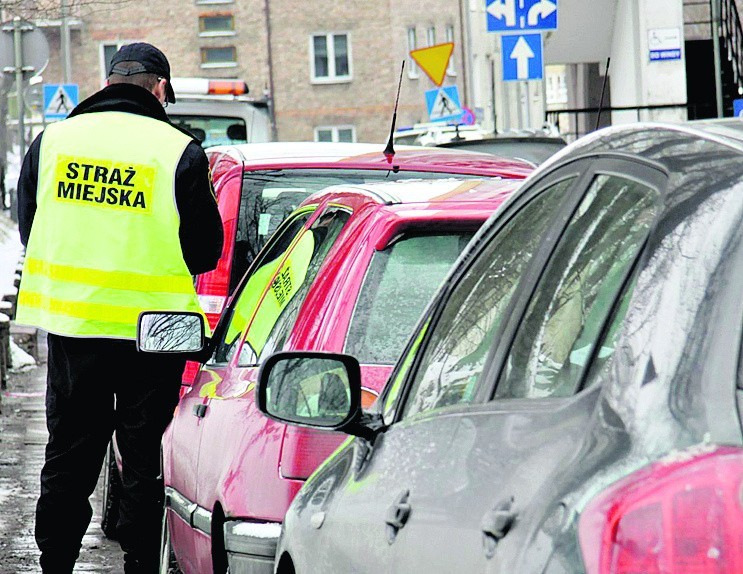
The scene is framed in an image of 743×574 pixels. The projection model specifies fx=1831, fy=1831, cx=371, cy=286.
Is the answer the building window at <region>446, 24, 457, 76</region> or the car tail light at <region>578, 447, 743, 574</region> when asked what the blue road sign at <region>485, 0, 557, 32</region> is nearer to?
the car tail light at <region>578, 447, 743, 574</region>

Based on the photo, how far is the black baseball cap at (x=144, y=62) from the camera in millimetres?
5969

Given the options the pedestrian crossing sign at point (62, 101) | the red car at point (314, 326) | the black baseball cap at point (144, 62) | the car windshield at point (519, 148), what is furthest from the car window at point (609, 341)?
the pedestrian crossing sign at point (62, 101)

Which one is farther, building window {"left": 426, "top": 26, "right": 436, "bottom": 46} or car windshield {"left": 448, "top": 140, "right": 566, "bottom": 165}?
building window {"left": 426, "top": 26, "right": 436, "bottom": 46}

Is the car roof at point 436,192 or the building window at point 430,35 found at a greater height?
the building window at point 430,35

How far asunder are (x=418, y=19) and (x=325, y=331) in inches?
2416

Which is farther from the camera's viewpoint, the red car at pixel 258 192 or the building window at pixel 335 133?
the building window at pixel 335 133

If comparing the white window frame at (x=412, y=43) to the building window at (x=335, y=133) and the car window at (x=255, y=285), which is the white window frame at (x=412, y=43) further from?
the car window at (x=255, y=285)

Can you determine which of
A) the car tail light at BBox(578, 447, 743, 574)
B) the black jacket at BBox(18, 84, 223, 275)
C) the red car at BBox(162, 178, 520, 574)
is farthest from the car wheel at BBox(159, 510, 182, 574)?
the car tail light at BBox(578, 447, 743, 574)

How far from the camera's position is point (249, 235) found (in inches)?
290

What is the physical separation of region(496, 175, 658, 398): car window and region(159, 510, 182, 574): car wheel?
3.40 meters

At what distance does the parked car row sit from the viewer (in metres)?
1.83

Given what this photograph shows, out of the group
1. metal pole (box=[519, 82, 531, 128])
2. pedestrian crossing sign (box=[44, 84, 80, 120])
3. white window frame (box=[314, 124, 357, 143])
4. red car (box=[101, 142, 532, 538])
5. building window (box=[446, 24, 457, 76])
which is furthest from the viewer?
building window (box=[446, 24, 457, 76])

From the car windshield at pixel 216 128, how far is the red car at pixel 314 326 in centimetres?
2045

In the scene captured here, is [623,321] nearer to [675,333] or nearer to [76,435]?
[675,333]
